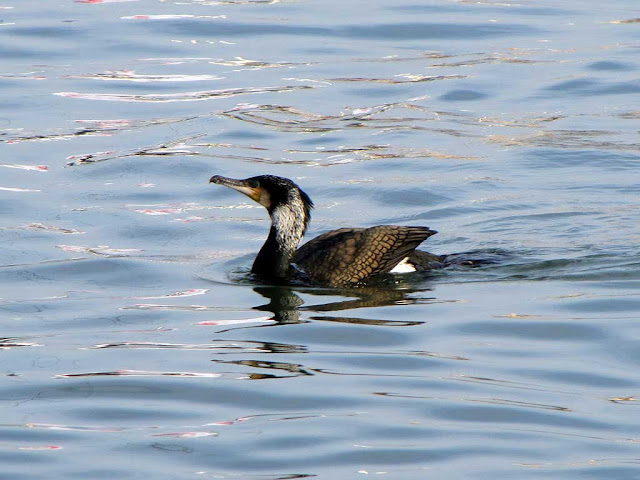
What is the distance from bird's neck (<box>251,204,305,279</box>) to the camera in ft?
34.5

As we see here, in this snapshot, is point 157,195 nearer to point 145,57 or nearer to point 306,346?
point 306,346

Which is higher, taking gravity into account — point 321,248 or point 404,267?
point 321,248

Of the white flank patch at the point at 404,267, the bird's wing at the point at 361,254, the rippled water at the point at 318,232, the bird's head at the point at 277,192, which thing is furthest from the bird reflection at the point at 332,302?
the bird's head at the point at 277,192

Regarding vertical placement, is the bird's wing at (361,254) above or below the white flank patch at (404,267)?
above

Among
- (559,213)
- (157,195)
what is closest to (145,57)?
(157,195)

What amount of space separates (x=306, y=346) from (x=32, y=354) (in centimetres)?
162

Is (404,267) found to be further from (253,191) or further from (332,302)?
(253,191)

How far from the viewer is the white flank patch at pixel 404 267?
34.4 ft

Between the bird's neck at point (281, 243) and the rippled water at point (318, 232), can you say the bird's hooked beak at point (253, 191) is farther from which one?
the rippled water at point (318, 232)

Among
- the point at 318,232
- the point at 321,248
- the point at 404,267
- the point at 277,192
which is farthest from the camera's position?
the point at 318,232

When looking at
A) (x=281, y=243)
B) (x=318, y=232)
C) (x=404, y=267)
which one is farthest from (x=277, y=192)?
(x=318, y=232)

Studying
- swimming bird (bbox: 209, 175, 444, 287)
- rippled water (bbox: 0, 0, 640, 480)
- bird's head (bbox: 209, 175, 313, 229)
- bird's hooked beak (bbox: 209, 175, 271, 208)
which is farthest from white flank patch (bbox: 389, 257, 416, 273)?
bird's hooked beak (bbox: 209, 175, 271, 208)

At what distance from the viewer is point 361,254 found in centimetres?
1028

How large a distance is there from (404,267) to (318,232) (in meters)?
1.84
